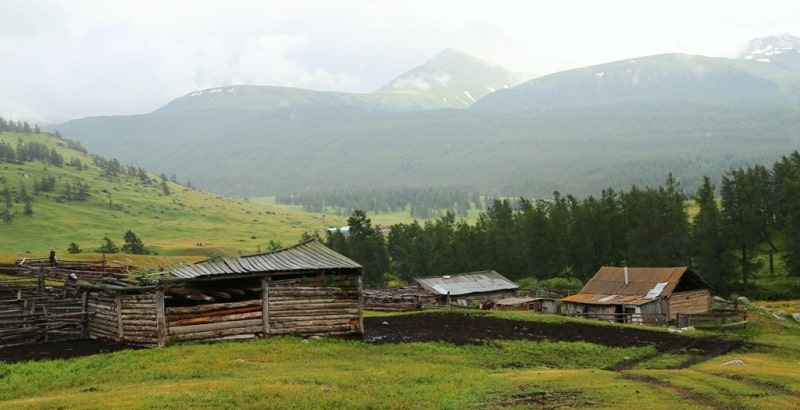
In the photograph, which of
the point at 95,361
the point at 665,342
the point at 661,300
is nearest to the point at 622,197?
the point at 661,300

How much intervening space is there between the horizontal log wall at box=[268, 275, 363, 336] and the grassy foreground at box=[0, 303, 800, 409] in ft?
3.48

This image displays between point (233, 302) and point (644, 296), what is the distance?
39.2 metres

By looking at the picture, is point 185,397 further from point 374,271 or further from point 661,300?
point 374,271

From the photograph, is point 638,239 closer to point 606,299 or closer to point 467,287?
point 606,299

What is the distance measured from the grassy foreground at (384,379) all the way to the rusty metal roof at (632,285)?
75.9ft

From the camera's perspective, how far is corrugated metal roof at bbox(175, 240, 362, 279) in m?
30.5

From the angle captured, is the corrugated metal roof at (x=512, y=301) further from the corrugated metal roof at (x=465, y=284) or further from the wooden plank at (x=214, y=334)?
the wooden plank at (x=214, y=334)

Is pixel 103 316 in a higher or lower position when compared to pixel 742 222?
lower

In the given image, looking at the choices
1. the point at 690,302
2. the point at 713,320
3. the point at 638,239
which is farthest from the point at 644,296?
the point at 638,239

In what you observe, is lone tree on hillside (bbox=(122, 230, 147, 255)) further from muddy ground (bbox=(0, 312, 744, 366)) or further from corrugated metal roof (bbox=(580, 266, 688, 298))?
corrugated metal roof (bbox=(580, 266, 688, 298))

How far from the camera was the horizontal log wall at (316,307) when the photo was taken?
3117 centimetres

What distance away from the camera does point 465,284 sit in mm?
68938

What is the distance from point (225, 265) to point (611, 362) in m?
19.6

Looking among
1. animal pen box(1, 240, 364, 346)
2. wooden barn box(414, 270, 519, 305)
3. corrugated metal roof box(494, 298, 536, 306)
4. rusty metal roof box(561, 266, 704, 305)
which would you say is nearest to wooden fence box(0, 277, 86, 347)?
animal pen box(1, 240, 364, 346)
